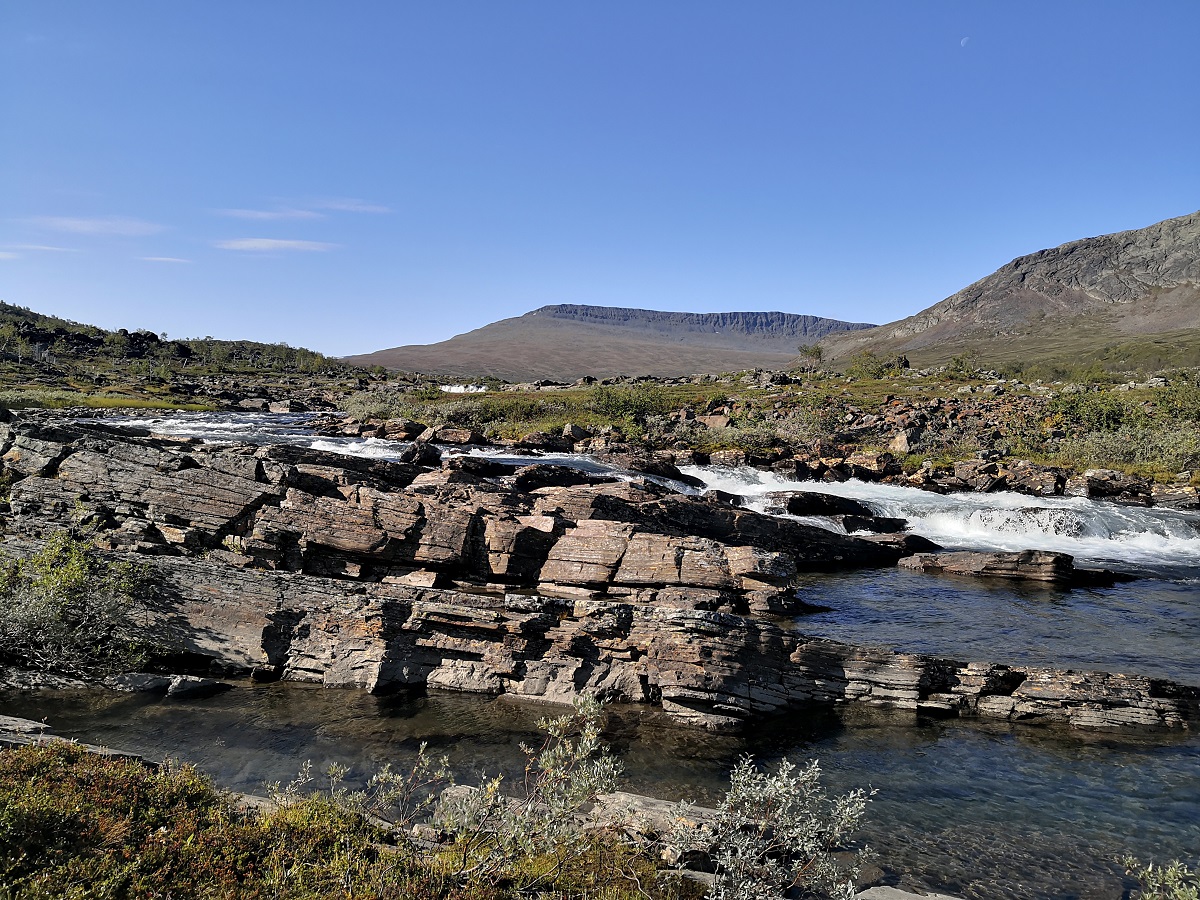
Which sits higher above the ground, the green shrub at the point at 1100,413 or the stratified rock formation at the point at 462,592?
the green shrub at the point at 1100,413

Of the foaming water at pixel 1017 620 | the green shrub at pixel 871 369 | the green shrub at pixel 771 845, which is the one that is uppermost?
the green shrub at pixel 871 369

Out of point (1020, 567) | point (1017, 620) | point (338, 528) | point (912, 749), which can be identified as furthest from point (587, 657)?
point (1020, 567)

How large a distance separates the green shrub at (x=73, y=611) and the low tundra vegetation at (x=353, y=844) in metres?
8.01

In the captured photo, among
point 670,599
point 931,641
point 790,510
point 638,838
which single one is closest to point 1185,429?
point 790,510

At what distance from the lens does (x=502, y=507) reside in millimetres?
27594

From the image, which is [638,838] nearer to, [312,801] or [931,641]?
[312,801]

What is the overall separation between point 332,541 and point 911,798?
20.2 m

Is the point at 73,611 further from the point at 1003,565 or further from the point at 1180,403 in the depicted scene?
the point at 1180,403

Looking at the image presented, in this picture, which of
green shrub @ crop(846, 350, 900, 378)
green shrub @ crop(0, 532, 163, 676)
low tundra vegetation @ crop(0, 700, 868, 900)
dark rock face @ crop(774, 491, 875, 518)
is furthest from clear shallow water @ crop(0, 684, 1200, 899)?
green shrub @ crop(846, 350, 900, 378)

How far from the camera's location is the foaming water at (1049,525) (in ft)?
125

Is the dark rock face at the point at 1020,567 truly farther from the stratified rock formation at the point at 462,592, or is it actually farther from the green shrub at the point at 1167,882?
the green shrub at the point at 1167,882

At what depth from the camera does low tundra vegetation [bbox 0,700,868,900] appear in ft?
25.9

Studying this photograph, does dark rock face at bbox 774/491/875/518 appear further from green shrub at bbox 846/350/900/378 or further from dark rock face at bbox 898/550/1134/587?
green shrub at bbox 846/350/900/378

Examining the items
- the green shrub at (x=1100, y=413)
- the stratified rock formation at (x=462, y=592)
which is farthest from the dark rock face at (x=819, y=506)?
Answer: the green shrub at (x=1100, y=413)
